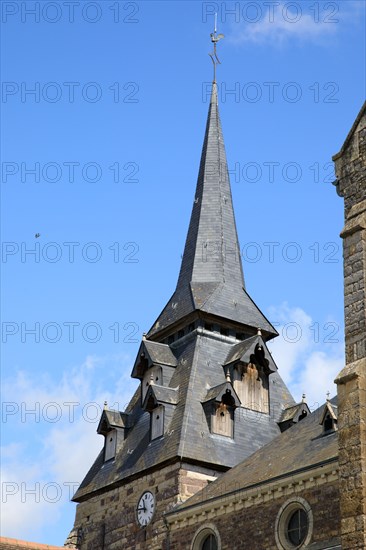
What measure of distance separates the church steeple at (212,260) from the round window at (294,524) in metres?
12.1

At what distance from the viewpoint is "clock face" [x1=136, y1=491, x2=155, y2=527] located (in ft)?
98.7

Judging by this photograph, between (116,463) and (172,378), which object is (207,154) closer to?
(172,378)

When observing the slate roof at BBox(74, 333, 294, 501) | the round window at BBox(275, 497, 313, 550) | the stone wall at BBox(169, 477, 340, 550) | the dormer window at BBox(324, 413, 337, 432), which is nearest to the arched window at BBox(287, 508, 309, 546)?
the round window at BBox(275, 497, 313, 550)

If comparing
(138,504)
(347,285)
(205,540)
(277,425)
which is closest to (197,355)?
(277,425)

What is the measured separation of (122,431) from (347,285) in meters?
20.0

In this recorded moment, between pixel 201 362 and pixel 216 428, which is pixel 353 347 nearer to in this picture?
pixel 216 428

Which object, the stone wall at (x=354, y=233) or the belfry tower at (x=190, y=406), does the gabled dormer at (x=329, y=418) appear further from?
the stone wall at (x=354, y=233)

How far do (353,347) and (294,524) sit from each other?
945cm

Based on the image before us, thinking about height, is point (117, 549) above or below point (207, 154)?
below

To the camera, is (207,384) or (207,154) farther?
(207,154)

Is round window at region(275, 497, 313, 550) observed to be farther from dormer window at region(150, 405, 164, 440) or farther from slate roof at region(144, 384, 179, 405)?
slate roof at region(144, 384, 179, 405)

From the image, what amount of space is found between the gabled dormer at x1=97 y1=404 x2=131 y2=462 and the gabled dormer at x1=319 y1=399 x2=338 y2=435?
10685 millimetres

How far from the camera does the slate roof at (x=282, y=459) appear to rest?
24312mm

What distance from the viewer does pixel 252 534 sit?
24750 millimetres
